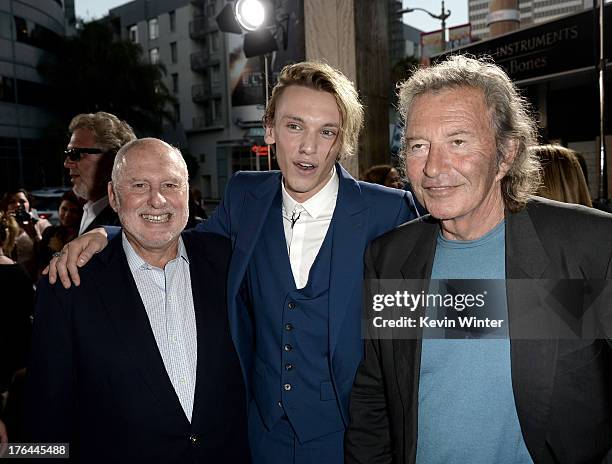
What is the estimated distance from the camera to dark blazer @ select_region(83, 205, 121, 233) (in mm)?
3365

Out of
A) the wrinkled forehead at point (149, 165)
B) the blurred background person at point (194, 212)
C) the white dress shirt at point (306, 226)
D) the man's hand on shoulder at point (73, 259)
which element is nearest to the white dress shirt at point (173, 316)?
the man's hand on shoulder at point (73, 259)

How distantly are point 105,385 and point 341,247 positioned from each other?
1.06m

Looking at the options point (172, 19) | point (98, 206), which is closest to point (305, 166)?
point (98, 206)

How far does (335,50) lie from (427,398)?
2.72m

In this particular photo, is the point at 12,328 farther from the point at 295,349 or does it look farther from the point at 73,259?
the point at 295,349

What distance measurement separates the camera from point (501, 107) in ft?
5.60

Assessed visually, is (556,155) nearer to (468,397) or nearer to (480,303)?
(480,303)

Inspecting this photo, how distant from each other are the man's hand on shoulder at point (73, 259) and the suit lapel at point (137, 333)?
0.09 meters

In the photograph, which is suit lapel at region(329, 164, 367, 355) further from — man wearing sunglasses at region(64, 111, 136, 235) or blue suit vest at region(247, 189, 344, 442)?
man wearing sunglasses at region(64, 111, 136, 235)

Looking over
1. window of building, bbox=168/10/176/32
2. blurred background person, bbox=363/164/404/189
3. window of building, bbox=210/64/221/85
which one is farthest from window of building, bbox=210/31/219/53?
→ blurred background person, bbox=363/164/404/189

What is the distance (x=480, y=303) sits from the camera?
5.35 feet

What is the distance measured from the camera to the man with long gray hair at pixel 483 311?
1.50 meters
